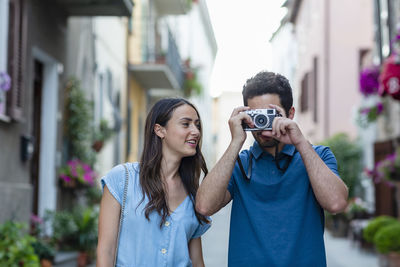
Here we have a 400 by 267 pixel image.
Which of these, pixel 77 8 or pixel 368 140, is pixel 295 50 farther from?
pixel 77 8

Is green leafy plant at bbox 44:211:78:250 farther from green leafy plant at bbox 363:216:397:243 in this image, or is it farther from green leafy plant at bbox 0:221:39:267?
green leafy plant at bbox 363:216:397:243

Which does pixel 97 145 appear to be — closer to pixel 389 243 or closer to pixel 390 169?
pixel 390 169

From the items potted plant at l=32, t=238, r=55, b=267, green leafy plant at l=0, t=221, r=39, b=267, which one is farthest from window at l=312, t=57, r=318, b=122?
green leafy plant at l=0, t=221, r=39, b=267

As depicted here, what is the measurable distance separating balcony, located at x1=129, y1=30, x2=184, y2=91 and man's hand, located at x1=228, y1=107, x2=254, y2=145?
13873mm

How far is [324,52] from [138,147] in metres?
6.56

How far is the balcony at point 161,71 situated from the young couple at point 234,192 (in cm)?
1345

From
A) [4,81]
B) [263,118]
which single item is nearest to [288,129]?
[263,118]

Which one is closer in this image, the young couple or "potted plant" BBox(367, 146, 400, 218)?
the young couple

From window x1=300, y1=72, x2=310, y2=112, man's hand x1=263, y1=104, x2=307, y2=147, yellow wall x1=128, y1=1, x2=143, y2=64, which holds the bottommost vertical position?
man's hand x1=263, y1=104, x2=307, y2=147

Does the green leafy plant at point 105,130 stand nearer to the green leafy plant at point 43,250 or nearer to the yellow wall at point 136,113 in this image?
the green leafy plant at point 43,250

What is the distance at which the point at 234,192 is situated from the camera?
2795 mm

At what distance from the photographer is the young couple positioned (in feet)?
8.59

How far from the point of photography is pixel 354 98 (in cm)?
1923

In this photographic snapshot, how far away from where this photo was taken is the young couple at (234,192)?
8.59ft
